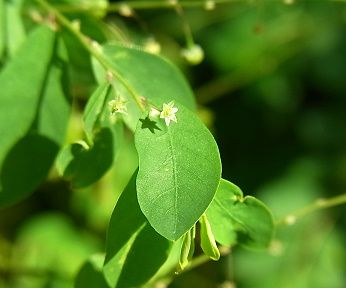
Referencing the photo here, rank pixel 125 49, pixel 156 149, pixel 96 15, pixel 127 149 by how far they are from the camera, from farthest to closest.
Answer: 1. pixel 127 149
2. pixel 96 15
3. pixel 125 49
4. pixel 156 149

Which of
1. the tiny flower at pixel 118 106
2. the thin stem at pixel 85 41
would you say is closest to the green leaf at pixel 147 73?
the thin stem at pixel 85 41

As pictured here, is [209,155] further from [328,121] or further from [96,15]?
[328,121]

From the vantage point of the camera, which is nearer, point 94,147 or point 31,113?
point 94,147

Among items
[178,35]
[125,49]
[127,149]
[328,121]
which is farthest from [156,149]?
[328,121]

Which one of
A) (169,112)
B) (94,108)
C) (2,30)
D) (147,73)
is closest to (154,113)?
(169,112)

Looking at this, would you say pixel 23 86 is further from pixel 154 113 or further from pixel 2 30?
pixel 154 113

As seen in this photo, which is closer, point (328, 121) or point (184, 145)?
point (184, 145)

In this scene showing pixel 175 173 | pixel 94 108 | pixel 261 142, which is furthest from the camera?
pixel 261 142
